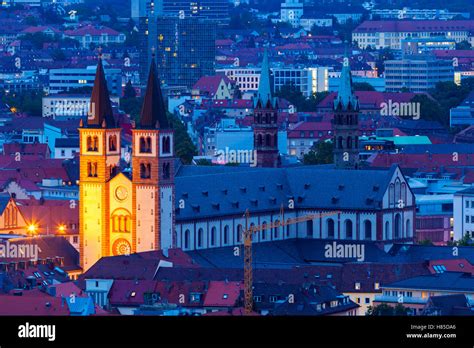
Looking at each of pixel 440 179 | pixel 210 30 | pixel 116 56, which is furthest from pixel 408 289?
pixel 116 56

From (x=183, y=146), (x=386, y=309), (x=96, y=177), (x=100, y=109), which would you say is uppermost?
(x=100, y=109)

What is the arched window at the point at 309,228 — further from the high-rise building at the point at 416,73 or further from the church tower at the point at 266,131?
the high-rise building at the point at 416,73

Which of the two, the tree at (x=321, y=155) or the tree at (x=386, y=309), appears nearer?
the tree at (x=386, y=309)

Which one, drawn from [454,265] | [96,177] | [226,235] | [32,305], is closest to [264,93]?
[226,235]

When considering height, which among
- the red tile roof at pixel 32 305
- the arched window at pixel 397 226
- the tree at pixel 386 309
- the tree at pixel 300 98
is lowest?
the tree at pixel 300 98

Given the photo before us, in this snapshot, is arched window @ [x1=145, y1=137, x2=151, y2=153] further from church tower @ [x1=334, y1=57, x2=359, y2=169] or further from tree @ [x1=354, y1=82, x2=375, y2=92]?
tree @ [x1=354, y1=82, x2=375, y2=92]

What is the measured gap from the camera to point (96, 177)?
53438 mm

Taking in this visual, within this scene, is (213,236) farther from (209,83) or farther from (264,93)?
(209,83)

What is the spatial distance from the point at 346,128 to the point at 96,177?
52.9 ft

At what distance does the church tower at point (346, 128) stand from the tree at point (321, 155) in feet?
66.1

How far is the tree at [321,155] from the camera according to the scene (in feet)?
298

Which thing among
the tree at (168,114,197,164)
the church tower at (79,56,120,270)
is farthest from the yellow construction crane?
the tree at (168,114,197,164)

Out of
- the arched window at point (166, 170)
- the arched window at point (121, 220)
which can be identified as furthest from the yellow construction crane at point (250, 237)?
the arched window at point (121, 220)
